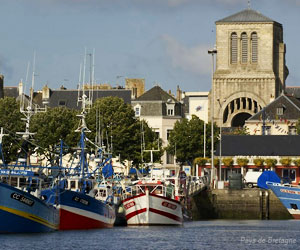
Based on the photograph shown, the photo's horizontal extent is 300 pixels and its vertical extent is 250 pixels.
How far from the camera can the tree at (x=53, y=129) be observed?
15219cm

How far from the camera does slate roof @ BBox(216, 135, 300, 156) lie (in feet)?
499

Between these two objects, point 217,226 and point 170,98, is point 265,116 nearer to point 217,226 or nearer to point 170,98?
point 170,98

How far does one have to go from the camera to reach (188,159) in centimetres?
17575

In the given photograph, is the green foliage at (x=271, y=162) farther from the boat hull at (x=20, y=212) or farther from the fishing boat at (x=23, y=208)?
the boat hull at (x=20, y=212)

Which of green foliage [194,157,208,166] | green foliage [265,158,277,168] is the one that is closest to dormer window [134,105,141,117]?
green foliage [194,157,208,166]

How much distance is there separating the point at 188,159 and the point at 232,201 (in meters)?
45.9

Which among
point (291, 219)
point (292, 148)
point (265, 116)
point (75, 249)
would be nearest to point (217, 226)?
point (291, 219)

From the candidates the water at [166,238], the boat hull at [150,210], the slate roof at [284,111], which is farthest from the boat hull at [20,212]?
the slate roof at [284,111]

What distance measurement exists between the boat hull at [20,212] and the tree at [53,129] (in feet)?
196

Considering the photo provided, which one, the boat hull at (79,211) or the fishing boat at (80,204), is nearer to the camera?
the fishing boat at (80,204)

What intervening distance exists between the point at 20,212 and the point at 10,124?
6488 cm

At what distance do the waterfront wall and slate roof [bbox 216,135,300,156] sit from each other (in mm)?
21230

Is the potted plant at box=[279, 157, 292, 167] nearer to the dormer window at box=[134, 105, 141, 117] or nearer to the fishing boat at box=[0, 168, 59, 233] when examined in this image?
the dormer window at box=[134, 105, 141, 117]

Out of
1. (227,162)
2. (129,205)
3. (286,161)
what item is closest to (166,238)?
(129,205)
